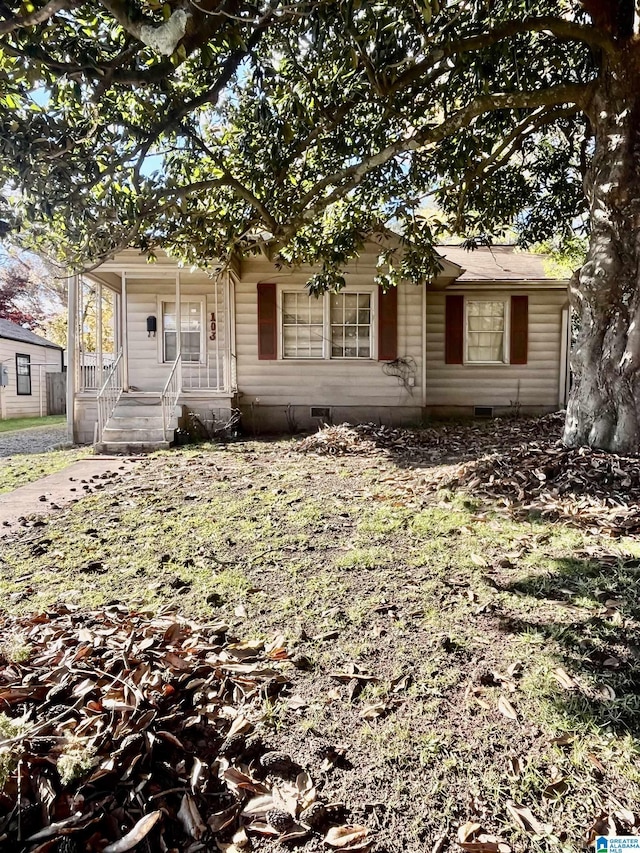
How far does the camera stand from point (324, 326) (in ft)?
34.7

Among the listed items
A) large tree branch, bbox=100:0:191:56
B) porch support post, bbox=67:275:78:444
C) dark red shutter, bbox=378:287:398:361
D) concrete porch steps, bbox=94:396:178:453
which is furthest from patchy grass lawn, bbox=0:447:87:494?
dark red shutter, bbox=378:287:398:361

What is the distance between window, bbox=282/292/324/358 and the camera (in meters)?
10.6

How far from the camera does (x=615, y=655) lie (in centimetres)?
206

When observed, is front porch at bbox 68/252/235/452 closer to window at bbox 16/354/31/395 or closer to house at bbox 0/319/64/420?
house at bbox 0/319/64/420

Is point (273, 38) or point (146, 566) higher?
point (273, 38)

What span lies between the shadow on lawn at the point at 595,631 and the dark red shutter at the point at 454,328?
8919 millimetres

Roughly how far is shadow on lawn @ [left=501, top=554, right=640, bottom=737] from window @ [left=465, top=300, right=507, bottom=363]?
9.17 meters

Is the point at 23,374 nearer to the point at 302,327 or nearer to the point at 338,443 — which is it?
the point at 302,327

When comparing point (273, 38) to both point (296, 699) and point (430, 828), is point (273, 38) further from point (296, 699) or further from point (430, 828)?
point (430, 828)

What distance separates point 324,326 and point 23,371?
14.7 metres

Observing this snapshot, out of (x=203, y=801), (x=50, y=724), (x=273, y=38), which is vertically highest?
(x=273, y=38)

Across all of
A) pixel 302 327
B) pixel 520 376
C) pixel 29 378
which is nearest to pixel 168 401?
pixel 302 327

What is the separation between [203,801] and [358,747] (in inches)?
20.2

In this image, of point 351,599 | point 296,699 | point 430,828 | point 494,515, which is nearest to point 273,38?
point 494,515
